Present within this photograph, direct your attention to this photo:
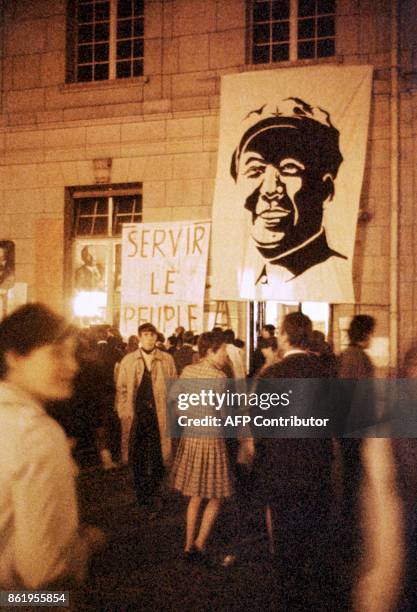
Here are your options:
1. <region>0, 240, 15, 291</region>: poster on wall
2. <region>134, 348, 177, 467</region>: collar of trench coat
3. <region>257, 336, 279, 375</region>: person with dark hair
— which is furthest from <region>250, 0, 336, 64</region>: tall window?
<region>134, 348, 177, 467</region>: collar of trench coat

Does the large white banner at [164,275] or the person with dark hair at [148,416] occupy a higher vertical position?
the large white banner at [164,275]

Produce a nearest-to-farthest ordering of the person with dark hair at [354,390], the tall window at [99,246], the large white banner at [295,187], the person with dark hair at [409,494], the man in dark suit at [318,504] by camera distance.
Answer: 1. the man in dark suit at [318,504]
2. the person with dark hair at [409,494]
3. the person with dark hair at [354,390]
4. the large white banner at [295,187]
5. the tall window at [99,246]

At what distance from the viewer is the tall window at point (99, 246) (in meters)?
12.8

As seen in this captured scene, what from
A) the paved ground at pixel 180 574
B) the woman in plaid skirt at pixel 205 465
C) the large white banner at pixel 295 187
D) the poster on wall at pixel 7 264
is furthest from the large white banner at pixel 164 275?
the woman in plaid skirt at pixel 205 465

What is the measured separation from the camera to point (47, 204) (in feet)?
42.0

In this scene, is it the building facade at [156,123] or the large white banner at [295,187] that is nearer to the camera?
the large white banner at [295,187]

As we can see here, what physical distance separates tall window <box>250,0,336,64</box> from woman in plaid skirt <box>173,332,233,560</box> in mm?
7942

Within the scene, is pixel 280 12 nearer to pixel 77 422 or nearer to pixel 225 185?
pixel 225 185

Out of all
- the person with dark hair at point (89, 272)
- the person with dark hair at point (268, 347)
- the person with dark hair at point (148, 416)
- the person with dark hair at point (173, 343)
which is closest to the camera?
the person with dark hair at point (148, 416)

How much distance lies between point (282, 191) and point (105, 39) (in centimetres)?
478

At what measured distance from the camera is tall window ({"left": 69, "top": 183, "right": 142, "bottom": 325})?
1280 centimetres

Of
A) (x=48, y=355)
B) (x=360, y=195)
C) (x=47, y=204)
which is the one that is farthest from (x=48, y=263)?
(x=48, y=355)

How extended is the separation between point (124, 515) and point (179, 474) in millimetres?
1496

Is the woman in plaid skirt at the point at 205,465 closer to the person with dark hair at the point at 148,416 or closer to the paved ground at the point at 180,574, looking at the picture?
the paved ground at the point at 180,574
